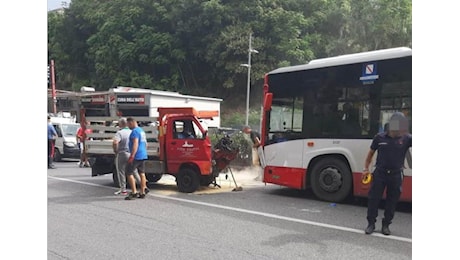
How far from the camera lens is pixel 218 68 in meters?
42.6

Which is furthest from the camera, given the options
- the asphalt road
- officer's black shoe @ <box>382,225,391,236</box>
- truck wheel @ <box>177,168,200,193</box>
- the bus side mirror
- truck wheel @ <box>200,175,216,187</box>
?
truck wheel @ <box>200,175,216,187</box>

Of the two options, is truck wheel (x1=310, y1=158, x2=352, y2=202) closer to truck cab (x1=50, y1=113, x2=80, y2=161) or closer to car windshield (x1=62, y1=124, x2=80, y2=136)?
truck cab (x1=50, y1=113, x2=80, y2=161)

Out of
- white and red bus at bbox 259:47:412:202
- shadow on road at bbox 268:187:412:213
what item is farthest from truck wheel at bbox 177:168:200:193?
shadow on road at bbox 268:187:412:213

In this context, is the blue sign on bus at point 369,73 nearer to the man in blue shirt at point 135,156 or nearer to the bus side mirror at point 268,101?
the bus side mirror at point 268,101

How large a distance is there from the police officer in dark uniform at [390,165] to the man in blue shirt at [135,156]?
192 inches

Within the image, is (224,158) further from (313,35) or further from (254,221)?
(313,35)

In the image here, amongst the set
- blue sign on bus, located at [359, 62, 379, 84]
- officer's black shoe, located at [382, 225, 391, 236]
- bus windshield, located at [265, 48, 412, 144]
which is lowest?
officer's black shoe, located at [382, 225, 391, 236]

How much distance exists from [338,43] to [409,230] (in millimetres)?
34891

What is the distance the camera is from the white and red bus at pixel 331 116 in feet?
25.5

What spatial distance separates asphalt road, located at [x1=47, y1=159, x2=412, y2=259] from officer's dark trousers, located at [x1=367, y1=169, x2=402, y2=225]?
343mm

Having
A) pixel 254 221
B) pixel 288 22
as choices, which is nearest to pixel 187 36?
pixel 288 22

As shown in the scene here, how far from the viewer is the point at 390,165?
6.13 m

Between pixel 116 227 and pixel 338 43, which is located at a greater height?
pixel 338 43

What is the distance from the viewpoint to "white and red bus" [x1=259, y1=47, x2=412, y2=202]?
7762mm
